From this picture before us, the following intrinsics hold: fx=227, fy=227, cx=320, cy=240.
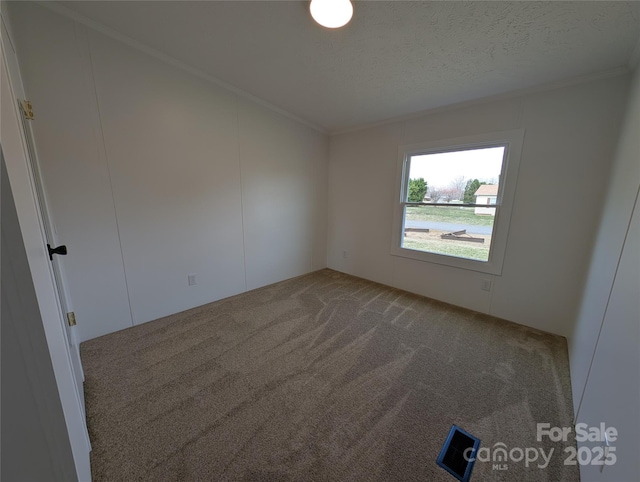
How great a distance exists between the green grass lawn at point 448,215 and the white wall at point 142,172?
79.0 inches

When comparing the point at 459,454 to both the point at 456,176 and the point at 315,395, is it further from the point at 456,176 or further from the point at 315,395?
the point at 456,176

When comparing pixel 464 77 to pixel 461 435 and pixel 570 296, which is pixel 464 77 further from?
pixel 461 435

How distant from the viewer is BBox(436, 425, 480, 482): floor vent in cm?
116

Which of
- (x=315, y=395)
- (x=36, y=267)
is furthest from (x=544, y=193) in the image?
(x=36, y=267)

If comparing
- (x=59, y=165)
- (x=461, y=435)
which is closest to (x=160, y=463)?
(x=461, y=435)

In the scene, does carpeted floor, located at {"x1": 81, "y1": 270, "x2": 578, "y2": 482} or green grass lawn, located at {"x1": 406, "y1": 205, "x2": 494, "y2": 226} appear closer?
carpeted floor, located at {"x1": 81, "y1": 270, "x2": 578, "y2": 482}

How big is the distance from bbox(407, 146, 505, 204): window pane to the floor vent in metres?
2.31

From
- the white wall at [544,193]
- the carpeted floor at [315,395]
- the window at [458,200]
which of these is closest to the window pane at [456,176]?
the window at [458,200]

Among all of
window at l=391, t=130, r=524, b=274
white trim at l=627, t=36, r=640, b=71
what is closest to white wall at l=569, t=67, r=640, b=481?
white trim at l=627, t=36, r=640, b=71

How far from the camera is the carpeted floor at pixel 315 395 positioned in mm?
1179

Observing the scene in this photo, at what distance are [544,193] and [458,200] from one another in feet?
2.51

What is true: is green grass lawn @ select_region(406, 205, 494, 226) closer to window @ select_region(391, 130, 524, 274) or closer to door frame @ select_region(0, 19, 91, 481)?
window @ select_region(391, 130, 524, 274)

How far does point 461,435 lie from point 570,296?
6.40 ft

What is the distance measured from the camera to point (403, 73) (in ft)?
6.94
